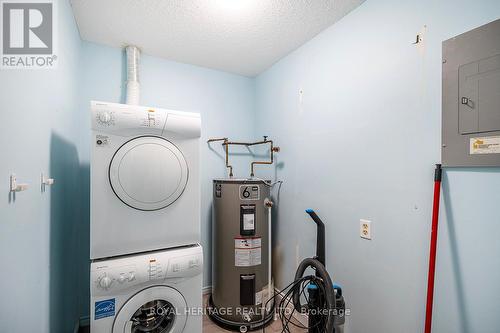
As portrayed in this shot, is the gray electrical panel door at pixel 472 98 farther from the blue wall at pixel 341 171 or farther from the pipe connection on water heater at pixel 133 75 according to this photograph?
the pipe connection on water heater at pixel 133 75

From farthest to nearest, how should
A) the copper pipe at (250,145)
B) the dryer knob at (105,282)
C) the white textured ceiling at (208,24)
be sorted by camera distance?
the copper pipe at (250,145) → the white textured ceiling at (208,24) → the dryer knob at (105,282)

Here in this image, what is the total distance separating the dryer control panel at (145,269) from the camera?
131 centimetres

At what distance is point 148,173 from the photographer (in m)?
1.46

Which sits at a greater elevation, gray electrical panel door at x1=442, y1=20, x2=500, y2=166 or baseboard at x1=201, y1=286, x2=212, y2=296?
gray electrical panel door at x1=442, y1=20, x2=500, y2=166

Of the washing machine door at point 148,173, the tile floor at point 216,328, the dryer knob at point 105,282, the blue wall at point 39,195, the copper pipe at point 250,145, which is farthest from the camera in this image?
the copper pipe at point 250,145

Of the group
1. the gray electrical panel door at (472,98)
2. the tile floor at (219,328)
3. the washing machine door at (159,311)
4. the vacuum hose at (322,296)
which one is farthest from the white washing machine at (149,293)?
A: the gray electrical panel door at (472,98)

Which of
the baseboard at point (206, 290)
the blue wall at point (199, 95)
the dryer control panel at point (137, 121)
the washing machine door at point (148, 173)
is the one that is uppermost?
the blue wall at point (199, 95)

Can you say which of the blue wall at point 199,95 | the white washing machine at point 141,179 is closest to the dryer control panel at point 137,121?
the white washing machine at point 141,179

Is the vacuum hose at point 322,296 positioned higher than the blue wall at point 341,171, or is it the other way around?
the blue wall at point 341,171

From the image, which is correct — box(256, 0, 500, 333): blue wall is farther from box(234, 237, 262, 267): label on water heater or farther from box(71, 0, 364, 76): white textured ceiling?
box(234, 237, 262, 267): label on water heater

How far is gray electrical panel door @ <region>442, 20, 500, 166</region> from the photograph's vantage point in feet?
3.13

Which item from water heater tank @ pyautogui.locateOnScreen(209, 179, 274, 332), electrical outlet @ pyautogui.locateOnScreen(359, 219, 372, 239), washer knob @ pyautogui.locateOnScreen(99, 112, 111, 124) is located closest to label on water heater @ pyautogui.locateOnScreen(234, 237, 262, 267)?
water heater tank @ pyautogui.locateOnScreen(209, 179, 274, 332)

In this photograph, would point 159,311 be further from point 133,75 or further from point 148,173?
point 133,75

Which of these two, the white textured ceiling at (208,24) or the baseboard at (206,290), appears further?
the baseboard at (206,290)
